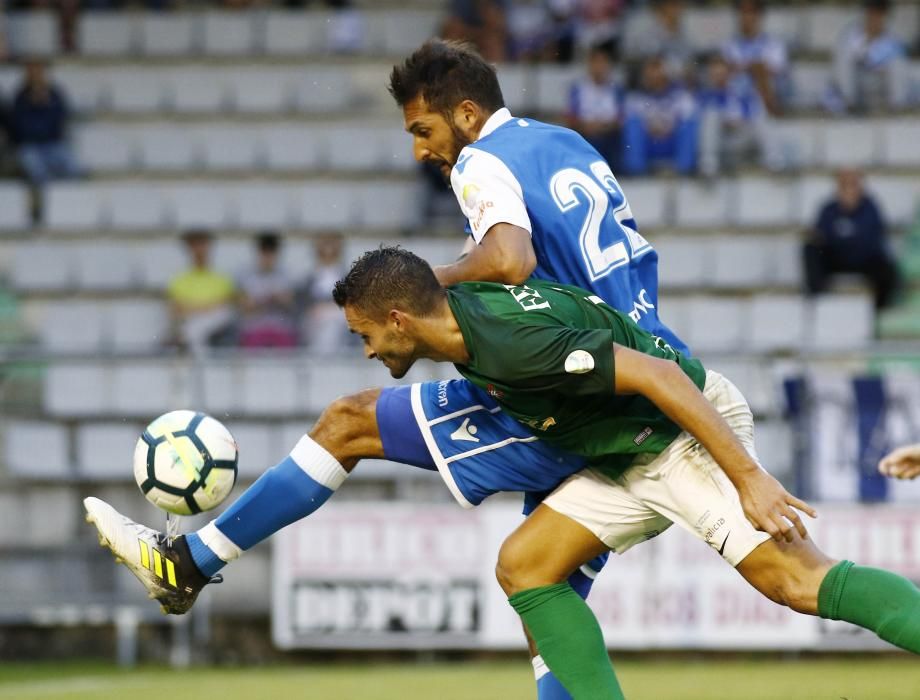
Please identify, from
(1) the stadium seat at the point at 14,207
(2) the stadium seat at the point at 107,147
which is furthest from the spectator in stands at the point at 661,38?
(1) the stadium seat at the point at 14,207

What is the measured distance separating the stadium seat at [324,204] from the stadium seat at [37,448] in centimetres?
375

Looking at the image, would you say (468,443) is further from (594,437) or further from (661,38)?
(661,38)

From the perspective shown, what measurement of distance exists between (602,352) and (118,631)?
19.7 ft

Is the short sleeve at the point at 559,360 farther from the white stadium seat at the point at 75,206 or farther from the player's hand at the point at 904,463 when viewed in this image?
the white stadium seat at the point at 75,206

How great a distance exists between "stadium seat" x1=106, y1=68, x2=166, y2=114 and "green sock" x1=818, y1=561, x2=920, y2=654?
33.2 feet

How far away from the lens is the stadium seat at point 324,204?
507 inches

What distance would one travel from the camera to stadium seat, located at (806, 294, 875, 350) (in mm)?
11148

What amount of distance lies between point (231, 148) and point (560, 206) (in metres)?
8.67

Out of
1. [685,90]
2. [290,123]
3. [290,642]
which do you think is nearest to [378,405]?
[290,642]

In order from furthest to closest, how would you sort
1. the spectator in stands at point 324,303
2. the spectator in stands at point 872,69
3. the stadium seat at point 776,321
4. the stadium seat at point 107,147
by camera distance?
the stadium seat at point 107,147
the spectator in stands at point 872,69
the stadium seat at point 776,321
the spectator in stands at point 324,303

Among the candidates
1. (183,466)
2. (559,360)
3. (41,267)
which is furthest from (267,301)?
(559,360)

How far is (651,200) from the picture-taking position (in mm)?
12359

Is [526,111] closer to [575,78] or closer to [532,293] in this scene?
[575,78]

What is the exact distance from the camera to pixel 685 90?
12406 mm
